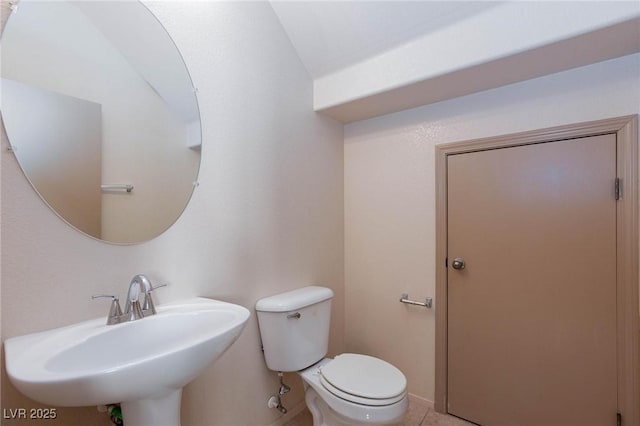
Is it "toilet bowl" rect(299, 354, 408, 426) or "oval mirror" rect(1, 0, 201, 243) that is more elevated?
"oval mirror" rect(1, 0, 201, 243)

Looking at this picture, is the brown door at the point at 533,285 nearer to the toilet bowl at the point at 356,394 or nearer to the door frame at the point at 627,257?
the door frame at the point at 627,257

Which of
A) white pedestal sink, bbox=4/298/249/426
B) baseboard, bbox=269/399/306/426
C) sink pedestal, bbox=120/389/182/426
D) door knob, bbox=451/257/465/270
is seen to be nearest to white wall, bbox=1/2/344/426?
baseboard, bbox=269/399/306/426

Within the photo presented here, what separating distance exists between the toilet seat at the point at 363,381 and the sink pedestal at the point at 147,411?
0.73m

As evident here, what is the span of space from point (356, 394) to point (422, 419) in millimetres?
818

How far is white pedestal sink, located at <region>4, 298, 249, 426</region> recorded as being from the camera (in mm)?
666

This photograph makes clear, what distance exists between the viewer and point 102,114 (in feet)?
3.60

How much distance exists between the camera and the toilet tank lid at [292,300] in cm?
152

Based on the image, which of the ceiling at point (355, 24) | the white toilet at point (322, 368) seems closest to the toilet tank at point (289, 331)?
the white toilet at point (322, 368)

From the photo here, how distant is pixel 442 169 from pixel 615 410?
144 cm

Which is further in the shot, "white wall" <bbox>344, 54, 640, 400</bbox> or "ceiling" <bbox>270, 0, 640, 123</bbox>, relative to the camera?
"white wall" <bbox>344, 54, 640, 400</bbox>

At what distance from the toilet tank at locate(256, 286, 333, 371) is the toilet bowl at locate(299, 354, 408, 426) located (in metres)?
0.09

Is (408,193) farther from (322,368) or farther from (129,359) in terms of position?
(129,359)

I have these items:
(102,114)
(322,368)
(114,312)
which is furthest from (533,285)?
(102,114)

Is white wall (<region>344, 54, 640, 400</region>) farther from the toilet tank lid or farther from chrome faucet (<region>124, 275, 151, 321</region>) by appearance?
chrome faucet (<region>124, 275, 151, 321</region>)
